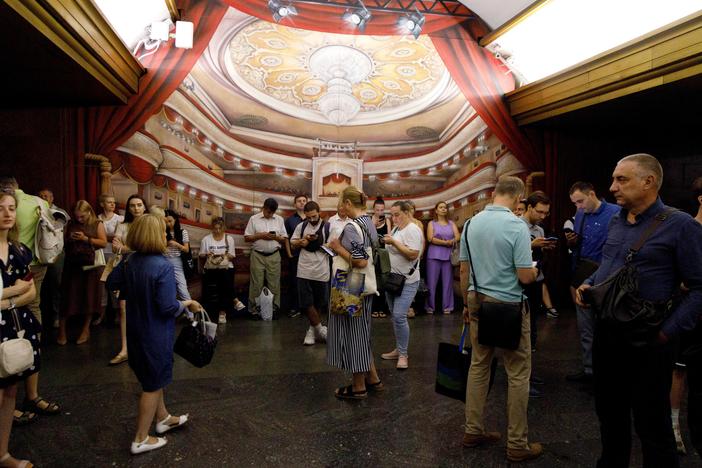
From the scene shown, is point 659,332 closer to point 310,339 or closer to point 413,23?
point 310,339

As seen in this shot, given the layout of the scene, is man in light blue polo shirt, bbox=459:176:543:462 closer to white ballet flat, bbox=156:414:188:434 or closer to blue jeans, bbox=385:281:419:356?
blue jeans, bbox=385:281:419:356

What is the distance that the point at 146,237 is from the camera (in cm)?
228

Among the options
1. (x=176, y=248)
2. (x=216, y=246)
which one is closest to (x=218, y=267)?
(x=216, y=246)

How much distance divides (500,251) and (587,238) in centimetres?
156

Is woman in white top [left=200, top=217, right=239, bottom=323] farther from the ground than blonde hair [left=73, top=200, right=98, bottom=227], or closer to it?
closer to it

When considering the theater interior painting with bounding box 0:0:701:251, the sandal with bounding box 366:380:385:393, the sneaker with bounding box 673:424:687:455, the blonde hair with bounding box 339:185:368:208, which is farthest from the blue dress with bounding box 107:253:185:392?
the theater interior painting with bounding box 0:0:701:251

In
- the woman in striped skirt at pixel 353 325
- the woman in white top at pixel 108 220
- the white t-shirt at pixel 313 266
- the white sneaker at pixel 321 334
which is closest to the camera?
the woman in striped skirt at pixel 353 325

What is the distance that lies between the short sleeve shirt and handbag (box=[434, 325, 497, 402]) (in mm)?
342

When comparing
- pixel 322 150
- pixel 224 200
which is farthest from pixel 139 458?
pixel 322 150

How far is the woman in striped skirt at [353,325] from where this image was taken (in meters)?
2.91

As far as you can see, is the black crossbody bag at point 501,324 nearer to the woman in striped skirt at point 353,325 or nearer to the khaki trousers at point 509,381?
the khaki trousers at point 509,381

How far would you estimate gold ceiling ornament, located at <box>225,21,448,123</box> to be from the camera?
605cm

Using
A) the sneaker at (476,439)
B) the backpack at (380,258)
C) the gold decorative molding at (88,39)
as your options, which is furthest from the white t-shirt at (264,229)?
the sneaker at (476,439)

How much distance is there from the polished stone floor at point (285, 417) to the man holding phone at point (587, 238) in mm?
340
